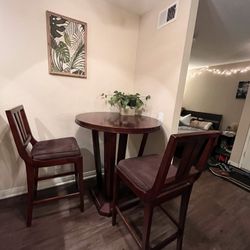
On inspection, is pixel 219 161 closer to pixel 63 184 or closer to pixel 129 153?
pixel 129 153

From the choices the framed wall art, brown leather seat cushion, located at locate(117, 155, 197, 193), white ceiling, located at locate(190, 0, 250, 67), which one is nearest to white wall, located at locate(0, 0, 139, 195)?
white ceiling, located at locate(190, 0, 250, 67)

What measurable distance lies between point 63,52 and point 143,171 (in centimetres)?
148

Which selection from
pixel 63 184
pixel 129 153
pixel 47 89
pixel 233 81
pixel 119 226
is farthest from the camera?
pixel 233 81

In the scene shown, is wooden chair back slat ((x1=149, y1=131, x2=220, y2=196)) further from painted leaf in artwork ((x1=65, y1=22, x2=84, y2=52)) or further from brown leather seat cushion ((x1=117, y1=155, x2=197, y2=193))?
painted leaf in artwork ((x1=65, y1=22, x2=84, y2=52))

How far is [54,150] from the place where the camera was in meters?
1.35

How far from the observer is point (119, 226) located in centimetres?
142

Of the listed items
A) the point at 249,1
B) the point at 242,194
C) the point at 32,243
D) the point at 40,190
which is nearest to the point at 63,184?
the point at 40,190

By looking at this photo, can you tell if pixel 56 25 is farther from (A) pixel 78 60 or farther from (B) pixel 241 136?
(B) pixel 241 136

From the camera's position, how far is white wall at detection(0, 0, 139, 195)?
4.66 ft

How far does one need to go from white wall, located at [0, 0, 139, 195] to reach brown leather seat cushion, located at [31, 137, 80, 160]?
0.34 m

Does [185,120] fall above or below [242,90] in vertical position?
below

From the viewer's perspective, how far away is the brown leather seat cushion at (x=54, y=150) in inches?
50.3

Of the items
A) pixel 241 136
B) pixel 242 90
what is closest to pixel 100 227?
pixel 241 136

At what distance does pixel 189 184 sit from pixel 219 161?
2571 millimetres
